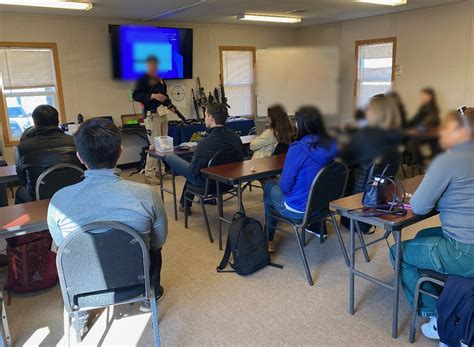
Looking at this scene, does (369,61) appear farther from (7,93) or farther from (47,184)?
(7,93)

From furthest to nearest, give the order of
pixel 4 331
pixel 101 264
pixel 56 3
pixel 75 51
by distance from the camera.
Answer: pixel 75 51 → pixel 56 3 → pixel 4 331 → pixel 101 264

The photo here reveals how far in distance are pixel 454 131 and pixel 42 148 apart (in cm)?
275

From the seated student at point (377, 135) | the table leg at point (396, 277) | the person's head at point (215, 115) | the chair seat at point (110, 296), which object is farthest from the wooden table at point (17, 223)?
the seated student at point (377, 135)

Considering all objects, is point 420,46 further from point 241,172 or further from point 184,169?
point 184,169

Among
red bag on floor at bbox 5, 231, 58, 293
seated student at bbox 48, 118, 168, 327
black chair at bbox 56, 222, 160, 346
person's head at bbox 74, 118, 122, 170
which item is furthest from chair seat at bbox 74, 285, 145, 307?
red bag on floor at bbox 5, 231, 58, 293

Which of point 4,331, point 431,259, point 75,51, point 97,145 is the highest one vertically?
point 75,51

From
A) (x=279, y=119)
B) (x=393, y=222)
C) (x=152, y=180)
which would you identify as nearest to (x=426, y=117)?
(x=279, y=119)

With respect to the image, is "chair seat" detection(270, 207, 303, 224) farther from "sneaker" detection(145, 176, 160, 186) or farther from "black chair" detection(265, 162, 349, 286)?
"sneaker" detection(145, 176, 160, 186)

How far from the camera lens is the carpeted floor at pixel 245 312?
1993mm

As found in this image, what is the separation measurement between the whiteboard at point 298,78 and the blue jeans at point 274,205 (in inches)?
A: 84.7

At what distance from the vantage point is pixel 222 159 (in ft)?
10.4

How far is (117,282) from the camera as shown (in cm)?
165

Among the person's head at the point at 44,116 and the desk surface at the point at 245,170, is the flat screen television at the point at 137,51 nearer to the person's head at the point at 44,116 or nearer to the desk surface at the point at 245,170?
the desk surface at the point at 245,170

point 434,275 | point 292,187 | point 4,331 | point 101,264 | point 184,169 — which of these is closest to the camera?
point 101,264
